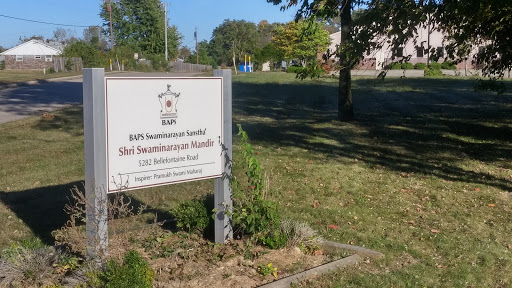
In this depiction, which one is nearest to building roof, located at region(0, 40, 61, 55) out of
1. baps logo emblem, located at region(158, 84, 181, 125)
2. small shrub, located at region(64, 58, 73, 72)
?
small shrub, located at region(64, 58, 73, 72)

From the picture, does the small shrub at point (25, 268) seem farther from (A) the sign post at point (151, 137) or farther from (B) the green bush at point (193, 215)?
(B) the green bush at point (193, 215)

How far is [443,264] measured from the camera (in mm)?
5820

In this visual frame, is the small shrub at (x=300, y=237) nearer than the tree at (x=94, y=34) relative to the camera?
Yes

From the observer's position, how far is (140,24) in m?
80.8

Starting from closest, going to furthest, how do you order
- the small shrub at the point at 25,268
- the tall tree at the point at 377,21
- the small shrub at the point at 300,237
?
1. the small shrub at the point at 25,268
2. the small shrub at the point at 300,237
3. the tall tree at the point at 377,21

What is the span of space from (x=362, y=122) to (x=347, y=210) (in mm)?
8409

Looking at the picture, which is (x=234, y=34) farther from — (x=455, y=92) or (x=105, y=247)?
(x=105, y=247)

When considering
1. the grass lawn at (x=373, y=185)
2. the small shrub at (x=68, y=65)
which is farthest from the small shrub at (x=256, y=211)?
the small shrub at (x=68, y=65)

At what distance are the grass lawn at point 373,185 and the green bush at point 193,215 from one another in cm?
123

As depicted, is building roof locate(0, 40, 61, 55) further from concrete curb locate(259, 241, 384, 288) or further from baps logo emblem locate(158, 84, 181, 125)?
concrete curb locate(259, 241, 384, 288)

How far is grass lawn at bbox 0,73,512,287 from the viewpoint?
5.98m

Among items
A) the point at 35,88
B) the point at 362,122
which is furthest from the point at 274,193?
the point at 35,88

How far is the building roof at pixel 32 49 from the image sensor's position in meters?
87.3

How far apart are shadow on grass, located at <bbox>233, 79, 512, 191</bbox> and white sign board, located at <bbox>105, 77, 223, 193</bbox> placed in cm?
508
